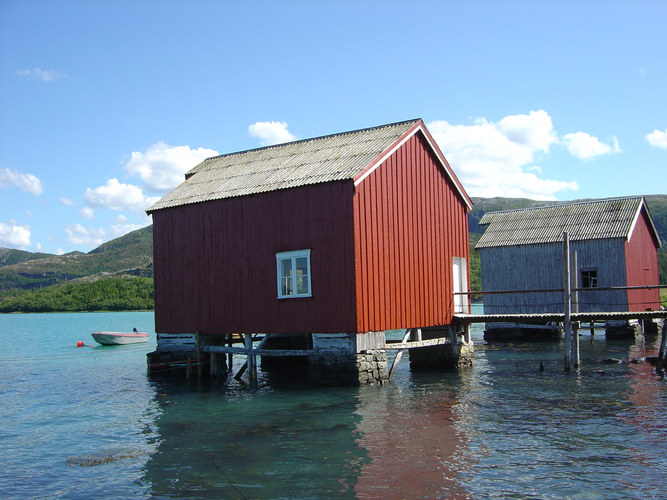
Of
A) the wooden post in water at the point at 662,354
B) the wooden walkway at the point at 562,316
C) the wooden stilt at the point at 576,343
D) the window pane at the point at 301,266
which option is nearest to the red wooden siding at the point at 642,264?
the wooden post in water at the point at 662,354

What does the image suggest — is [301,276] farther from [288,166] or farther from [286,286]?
[288,166]

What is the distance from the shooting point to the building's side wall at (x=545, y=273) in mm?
37469

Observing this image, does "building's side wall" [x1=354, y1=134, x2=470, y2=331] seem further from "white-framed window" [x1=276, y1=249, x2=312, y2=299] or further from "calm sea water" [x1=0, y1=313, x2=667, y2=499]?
"calm sea water" [x1=0, y1=313, x2=667, y2=499]

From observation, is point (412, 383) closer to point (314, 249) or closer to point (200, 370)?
point (314, 249)

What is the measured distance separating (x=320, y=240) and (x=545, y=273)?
21.1 metres

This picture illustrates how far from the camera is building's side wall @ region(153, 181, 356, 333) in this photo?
72.1 ft

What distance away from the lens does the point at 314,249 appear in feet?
73.8

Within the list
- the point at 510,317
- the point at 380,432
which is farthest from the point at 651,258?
the point at 380,432

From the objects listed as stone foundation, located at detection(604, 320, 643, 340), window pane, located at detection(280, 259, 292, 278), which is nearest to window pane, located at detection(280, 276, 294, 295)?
window pane, located at detection(280, 259, 292, 278)

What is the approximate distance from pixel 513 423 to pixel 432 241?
10194 millimetres

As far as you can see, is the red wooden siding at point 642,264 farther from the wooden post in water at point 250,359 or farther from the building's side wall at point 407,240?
the wooden post in water at point 250,359

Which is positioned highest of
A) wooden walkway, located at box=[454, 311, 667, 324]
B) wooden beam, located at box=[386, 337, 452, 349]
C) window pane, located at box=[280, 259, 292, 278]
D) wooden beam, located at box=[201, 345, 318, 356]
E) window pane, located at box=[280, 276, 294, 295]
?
window pane, located at box=[280, 259, 292, 278]

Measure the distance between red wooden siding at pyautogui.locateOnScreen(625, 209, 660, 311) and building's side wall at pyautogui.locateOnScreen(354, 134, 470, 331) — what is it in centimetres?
1476

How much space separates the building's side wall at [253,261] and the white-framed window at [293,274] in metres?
0.19
